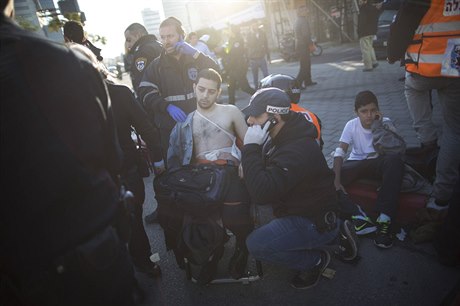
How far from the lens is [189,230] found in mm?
2318

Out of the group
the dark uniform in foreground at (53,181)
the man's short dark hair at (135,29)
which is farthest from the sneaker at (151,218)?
the man's short dark hair at (135,29)

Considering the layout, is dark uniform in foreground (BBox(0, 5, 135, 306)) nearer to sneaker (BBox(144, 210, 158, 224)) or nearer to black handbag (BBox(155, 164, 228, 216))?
black handbag (BBox(155, 164, 228, 216))

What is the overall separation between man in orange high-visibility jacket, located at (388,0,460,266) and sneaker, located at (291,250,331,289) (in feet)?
3.45

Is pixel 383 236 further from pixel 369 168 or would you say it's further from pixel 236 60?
pixel 236 60

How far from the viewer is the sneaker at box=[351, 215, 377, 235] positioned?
2.72m

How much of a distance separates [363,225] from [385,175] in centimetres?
49

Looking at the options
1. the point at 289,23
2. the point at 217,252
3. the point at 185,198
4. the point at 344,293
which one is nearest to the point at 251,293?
the point at 217,252

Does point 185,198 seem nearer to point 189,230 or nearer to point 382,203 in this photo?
point 189,230

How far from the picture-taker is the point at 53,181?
114cm

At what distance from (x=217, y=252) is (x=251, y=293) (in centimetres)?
42

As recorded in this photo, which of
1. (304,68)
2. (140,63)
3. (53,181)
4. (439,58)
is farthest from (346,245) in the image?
(304,68)

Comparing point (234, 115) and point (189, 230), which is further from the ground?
point (234, 115)

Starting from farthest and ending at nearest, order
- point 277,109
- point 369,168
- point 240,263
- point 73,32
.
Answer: point 73,32
point 369,168
point 240,263
point 277,109

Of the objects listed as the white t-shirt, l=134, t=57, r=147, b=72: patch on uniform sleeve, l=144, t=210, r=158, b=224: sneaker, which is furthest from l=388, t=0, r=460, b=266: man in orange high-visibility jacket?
l=134, t=57, r=147, b=72: patch on uniform sleeve
